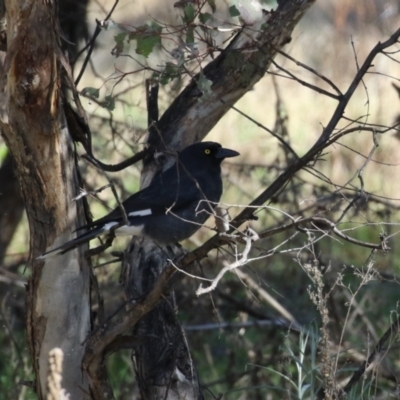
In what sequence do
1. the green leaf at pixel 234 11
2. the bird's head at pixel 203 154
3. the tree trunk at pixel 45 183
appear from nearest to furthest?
the green leaf at pixel 234 11 → the tree trunk at pixel 45 183 → the bird's head at pixel 203 154

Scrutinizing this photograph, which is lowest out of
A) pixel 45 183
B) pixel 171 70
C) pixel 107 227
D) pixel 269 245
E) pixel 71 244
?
pixel 71 244

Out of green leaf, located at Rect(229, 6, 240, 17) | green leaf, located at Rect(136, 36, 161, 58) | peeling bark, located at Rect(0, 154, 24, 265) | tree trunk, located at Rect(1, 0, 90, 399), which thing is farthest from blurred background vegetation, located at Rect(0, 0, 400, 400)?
green leaf, located at Rect(229, 6, 240, 17)

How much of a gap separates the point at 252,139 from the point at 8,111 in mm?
5378

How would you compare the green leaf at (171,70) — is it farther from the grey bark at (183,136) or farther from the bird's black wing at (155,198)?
the bird's black wing at (155,198)

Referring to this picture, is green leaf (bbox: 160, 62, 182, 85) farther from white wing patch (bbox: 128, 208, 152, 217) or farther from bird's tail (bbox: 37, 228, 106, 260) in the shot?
white wing patch (bbox: 128, 208, 152, 217)

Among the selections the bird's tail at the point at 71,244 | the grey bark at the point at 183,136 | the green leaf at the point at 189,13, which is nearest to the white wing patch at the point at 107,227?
the bird's tail at the point at 71,244

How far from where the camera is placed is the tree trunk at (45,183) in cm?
375

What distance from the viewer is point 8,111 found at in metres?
3.85

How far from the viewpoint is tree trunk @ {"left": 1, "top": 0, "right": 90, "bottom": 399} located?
3.75 meters

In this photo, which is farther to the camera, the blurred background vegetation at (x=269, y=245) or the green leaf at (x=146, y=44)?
the blurred background vegetation at (x=269, y=245)

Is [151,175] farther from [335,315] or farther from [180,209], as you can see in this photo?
[335,315]

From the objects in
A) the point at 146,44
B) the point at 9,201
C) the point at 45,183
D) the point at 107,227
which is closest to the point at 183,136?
the point at 107,227

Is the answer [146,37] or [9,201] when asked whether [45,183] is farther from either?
[9,201]

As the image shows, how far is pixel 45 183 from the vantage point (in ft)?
12.9
